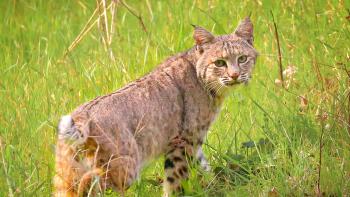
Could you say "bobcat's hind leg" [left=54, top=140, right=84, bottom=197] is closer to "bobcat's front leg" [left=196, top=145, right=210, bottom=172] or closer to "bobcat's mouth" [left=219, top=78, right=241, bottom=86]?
"bobcat's front leg" [left=196, top=145, right=210, bottom=172]

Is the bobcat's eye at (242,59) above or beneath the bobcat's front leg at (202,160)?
above

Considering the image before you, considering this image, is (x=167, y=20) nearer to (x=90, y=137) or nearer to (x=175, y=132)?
(x=175, y=132)

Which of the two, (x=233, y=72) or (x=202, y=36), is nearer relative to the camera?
(x=233, y=72)

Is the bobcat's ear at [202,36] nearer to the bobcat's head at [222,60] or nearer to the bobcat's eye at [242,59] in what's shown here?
the bobcat's head at [222,60]

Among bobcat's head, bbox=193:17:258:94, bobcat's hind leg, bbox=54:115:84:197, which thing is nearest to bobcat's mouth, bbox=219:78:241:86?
bobcat's head, bbox=193:17:258:94

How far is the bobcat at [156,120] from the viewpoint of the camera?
5.04 m

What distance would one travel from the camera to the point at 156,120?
227 inches

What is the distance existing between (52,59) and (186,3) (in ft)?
5.60

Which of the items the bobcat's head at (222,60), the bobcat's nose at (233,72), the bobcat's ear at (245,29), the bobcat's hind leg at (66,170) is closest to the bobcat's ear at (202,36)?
the bobcat's head at (222,60)

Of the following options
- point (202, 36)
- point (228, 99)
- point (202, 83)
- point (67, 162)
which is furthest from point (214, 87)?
point (67, 162)

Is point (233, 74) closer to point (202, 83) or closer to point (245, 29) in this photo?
point (202, 83)

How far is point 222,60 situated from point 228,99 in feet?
3.18

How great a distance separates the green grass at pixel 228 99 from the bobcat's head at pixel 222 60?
25 centimetres

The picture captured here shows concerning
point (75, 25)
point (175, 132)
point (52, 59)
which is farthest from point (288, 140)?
point (75, 25)
